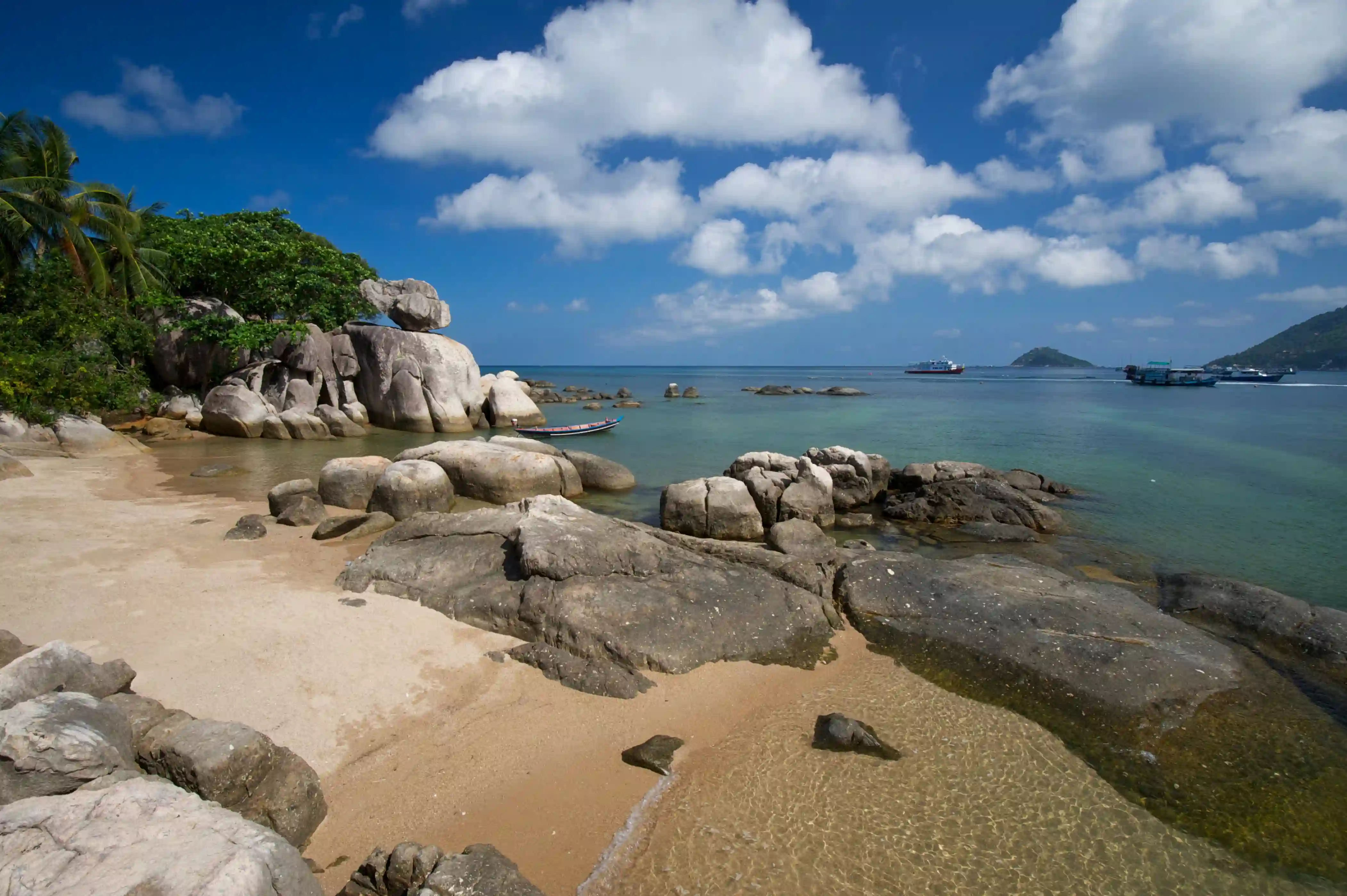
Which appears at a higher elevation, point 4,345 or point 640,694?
point 4,345

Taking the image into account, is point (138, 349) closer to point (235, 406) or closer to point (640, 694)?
point (235, 406)

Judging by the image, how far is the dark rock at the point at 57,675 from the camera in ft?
13.8

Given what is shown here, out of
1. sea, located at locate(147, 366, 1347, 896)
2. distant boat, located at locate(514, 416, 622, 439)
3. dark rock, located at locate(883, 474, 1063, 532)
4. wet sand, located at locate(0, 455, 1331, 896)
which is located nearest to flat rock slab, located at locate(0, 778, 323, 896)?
wet sand, located at locate(0, 455, 1331, 896)

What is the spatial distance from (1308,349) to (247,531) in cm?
20179

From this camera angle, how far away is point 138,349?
25.8m

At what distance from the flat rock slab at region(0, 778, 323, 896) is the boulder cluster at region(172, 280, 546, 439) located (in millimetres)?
24425

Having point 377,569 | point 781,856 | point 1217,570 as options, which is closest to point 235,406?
point 377,569

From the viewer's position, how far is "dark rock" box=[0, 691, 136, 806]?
11.1 feet

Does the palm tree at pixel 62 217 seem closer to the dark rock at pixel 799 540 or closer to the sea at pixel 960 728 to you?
the sea at pixel 960 728

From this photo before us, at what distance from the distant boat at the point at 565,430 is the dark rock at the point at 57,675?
69.6ft

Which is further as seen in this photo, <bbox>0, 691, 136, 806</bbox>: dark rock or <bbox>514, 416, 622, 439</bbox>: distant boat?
<bbox>514, 416, 622, 439</bbox>: distant boat

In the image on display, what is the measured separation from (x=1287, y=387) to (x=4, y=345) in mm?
114306

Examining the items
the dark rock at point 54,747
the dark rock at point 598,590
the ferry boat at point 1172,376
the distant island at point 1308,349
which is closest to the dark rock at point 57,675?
the dark rock at point 54,747

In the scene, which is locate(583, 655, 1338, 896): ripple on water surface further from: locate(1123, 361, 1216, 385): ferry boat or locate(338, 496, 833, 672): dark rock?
locate(1123, 361, 1216, 385): ferry boat
